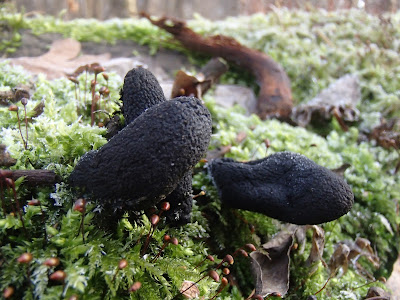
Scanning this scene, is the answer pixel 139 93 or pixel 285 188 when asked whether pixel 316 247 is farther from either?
pixel 139 93

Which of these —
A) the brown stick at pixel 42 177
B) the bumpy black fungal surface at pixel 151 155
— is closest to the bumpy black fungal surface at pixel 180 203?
the bumpy black fungal surface at pixel 151 155

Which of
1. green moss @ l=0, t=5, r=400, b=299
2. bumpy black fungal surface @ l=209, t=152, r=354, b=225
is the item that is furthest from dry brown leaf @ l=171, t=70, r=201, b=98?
bumpy black fungal surface @ l=209, t=152, r=354, b=225

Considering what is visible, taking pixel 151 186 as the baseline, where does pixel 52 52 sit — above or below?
below

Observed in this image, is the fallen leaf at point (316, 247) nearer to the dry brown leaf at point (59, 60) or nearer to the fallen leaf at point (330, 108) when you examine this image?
the fallen leaf at point (330, 108)

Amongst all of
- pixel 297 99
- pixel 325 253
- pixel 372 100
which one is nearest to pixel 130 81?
pixel 325 253

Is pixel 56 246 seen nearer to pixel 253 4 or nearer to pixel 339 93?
pixel 339 93

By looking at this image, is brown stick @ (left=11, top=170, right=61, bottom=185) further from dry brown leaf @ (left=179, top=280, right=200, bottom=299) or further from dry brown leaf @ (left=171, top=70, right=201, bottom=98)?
dry brown leaf @ (left=171, top=70, right=201, bottom=98)

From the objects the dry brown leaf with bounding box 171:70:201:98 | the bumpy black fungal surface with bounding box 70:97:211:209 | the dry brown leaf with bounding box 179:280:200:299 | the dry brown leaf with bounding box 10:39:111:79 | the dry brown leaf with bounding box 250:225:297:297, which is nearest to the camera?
the bumpy black fungal surface with bounding box 70:97:211:209

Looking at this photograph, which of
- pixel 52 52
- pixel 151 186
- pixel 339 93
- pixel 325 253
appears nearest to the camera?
pixel 151 186
